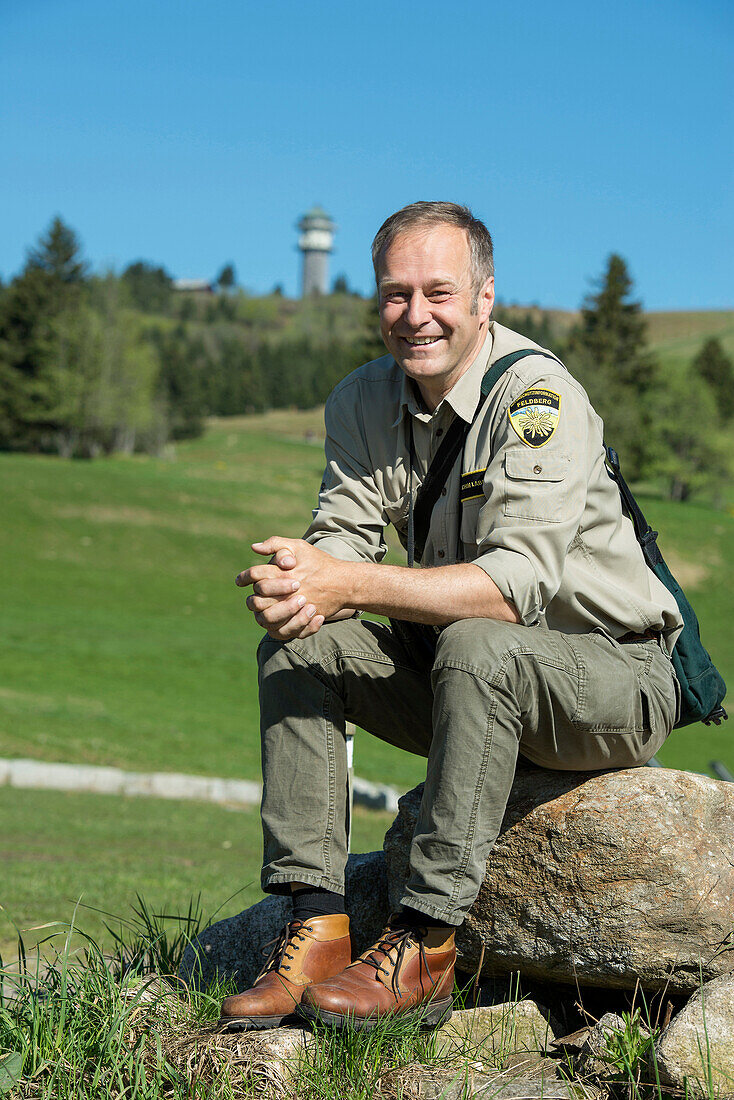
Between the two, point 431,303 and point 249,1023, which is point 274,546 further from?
point 249,1023

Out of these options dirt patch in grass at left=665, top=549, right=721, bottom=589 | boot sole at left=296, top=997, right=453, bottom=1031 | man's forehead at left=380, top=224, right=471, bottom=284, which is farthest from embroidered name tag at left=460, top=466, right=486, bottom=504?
dirt patch in grass at left=665, top=549, right=721, bottom=589

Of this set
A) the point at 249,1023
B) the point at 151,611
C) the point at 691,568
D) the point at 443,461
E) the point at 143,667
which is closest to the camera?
the point at 249,1023

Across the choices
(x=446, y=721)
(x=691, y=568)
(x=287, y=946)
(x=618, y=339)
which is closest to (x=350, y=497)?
(x=446, y=721)

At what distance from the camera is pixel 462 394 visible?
135 inches

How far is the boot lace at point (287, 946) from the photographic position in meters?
2.91

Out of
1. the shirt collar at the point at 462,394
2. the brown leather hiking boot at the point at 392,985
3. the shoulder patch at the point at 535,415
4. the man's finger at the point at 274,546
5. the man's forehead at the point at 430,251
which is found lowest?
the brown leather hiking boot at the point at 392,985

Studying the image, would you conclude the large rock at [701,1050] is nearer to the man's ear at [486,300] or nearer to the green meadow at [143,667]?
the green meadow at [143,667]

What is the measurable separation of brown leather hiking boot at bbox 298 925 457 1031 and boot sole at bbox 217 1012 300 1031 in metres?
0.10

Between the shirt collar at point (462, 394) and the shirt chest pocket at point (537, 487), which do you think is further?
the shirt collar at point (462, 394)

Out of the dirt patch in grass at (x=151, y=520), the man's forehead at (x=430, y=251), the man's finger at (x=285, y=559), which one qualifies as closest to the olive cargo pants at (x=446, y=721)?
the man's finger at (x=285, y=559)

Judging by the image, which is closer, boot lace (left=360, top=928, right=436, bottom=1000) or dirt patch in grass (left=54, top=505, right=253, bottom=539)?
boot lace (left=360, top=928, right=436, bottom=1000)

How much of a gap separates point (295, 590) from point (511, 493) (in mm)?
718

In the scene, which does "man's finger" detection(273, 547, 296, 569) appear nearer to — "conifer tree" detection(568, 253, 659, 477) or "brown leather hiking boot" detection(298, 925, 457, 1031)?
"brown leather hiking boot" detection(298, 925, 457, 1031)

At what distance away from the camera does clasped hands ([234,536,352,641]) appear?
10.1 feet
